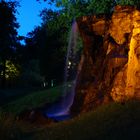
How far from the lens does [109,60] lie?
23906 millimetres

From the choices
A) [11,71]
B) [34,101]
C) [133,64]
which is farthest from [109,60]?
[11,71]

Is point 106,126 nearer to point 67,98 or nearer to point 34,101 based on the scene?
point 67,98

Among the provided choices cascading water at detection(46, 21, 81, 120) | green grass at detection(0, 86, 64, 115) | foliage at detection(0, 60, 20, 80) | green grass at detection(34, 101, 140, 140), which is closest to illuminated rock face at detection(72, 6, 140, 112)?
green grass at detection(34, 101, 140, 140)

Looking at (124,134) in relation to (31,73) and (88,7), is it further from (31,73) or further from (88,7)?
(31,73)

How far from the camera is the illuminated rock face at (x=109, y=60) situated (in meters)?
21.9

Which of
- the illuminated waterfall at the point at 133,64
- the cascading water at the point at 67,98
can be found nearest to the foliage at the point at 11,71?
the cascading water at the point at 67,98

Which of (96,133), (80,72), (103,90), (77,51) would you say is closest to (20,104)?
(77,51)

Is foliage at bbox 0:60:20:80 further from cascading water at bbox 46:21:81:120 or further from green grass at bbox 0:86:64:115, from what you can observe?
green grass at bbox 0:86:64:115

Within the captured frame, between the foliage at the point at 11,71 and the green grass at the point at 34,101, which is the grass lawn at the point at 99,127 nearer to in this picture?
the green grass at the point at 34,101

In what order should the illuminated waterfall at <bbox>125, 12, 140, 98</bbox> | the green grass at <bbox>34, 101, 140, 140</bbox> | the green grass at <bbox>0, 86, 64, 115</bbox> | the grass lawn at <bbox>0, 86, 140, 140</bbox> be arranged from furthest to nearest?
the green grass at <bbox>0, 86, 64, 115</bbox> → the illuminated waterfall at <bbox>125, 12, 140, 98</bbox> → the grass lawn at <bbox>0, 86, 140, 140</bbox> → the green grass at <bbox>34, 101, 140, 140</bbox>

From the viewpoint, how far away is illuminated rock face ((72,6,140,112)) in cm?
2189

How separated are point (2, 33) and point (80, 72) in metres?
20.9

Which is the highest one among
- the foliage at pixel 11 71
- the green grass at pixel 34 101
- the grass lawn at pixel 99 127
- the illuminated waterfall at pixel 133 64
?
the foliage at pixel 11 71

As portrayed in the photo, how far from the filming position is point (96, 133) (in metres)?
15.7
